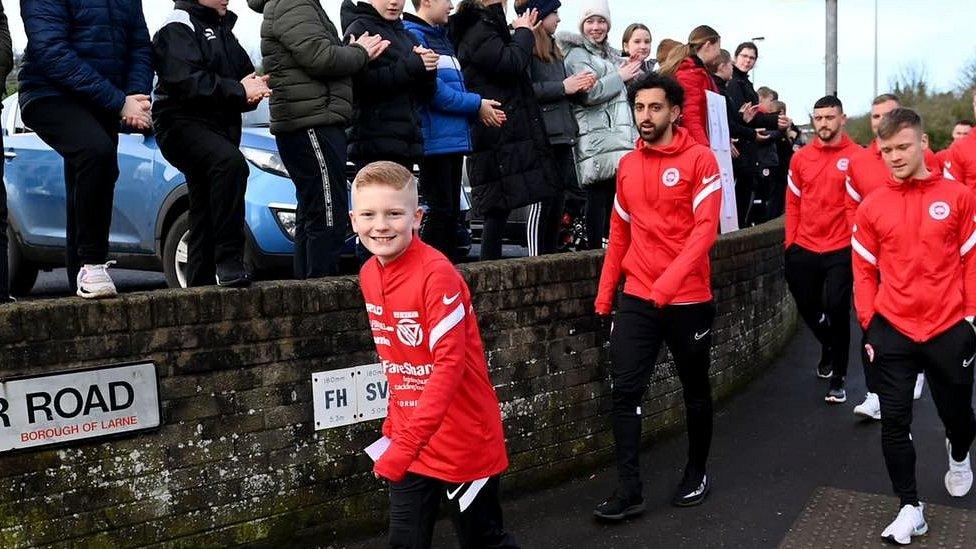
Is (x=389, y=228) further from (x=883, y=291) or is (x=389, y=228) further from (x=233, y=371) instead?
(x=883, y=291)

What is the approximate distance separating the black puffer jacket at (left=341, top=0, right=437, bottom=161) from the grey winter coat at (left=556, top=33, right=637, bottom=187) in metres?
1.71

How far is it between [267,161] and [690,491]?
11.5 feet

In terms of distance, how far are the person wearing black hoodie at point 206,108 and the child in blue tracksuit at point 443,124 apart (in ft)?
4.17

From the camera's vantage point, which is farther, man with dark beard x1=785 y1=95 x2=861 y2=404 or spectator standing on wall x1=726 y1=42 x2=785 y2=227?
spectator standing on wall x1=726 y1=42 x2=785 y2=227

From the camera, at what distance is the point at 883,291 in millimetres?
5234

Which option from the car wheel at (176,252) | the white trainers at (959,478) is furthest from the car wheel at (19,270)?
the white trainers at (959,478)

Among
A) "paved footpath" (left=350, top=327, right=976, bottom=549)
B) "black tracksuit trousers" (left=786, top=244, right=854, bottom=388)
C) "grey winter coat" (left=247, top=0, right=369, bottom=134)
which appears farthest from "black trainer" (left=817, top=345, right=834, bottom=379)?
"grey winter coat" (left=247, top=0, right=369, bottom=134)

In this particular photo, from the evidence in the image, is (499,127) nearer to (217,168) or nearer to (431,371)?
(217,168)

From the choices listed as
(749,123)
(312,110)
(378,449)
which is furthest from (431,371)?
(749,123)

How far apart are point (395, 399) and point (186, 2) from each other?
256cm

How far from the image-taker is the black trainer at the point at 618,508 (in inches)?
208

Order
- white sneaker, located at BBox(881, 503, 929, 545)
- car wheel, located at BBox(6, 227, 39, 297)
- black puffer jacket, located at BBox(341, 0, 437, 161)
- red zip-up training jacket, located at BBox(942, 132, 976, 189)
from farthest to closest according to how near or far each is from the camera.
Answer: red zip-up training jacket, located at BBox(942, 132, 976, 189) → car wheel, located at BBox(6, 227, 39, 297) → black puffer jacket, located at BBox(341, 0, 437, 161) → white sneaker, located at BBox(881, 503, 929, 545)

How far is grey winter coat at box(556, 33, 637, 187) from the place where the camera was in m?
7.32

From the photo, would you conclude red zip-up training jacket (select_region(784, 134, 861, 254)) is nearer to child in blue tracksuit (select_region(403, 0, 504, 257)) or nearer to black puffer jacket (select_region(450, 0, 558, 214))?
black puffer jacket (select_region(450, 0, 558, 214))
